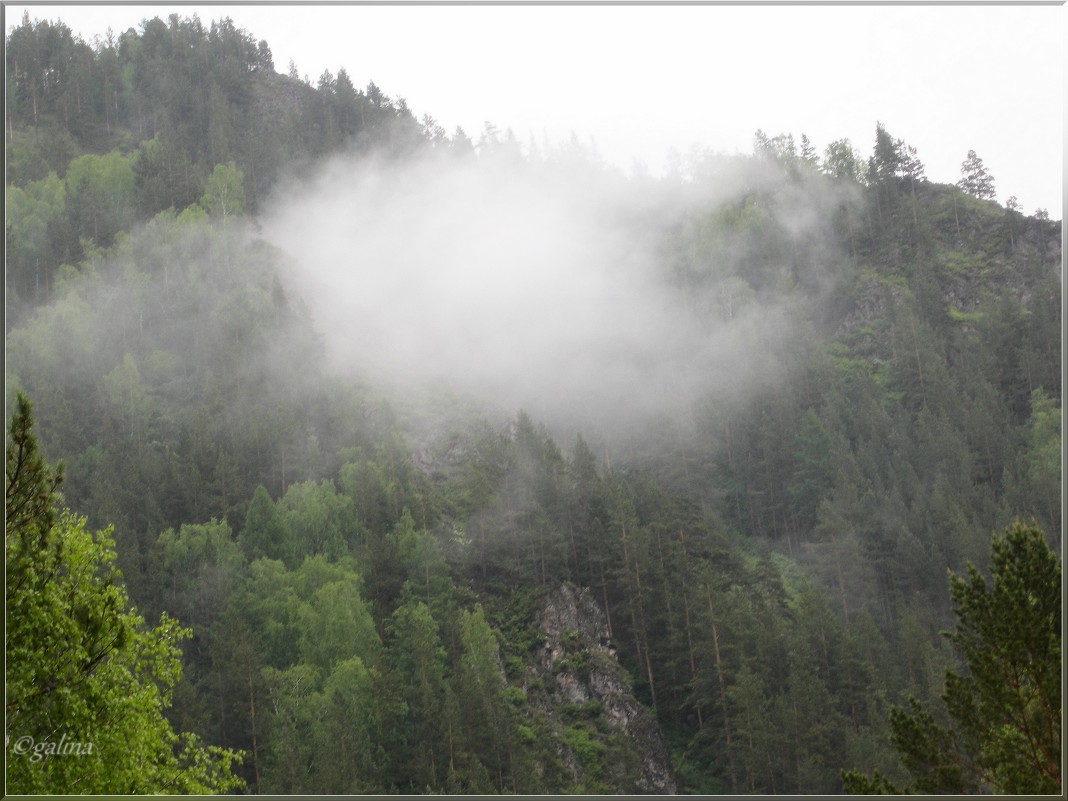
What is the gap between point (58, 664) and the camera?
471 inches

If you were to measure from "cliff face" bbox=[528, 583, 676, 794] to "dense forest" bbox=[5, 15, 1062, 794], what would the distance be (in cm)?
16

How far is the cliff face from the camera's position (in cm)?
3597

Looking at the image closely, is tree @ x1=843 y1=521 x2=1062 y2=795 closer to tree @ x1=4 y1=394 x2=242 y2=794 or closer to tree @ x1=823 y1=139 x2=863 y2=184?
tree @ x1=4 y1=394 x2=242 y2=794

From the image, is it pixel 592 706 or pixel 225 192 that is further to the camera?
pixel 225 192

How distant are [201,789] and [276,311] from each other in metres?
54.7

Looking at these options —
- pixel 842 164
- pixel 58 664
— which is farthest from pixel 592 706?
pixel 842 164

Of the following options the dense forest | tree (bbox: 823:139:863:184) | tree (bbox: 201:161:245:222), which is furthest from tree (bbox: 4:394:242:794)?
tree (bbox: 823:139:863:184)

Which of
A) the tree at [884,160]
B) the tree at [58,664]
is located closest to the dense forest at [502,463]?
the tree at [58,664]

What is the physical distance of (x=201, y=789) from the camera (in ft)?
42.4

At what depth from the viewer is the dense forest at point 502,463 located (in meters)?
30.5

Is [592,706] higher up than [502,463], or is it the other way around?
[502,463]

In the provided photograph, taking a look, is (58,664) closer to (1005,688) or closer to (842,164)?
(1005,688)

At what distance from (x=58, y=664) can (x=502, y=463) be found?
3515cm

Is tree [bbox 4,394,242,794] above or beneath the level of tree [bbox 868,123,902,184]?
beneath
